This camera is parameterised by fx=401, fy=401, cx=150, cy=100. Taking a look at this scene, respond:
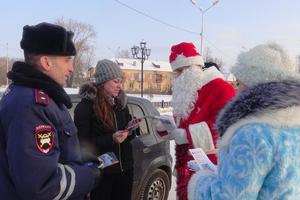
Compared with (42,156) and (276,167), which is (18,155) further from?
(276,167)

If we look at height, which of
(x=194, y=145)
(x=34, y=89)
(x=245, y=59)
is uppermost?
(x=245, y=59)

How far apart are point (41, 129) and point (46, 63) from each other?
1.38 feet

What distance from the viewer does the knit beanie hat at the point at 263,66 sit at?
1973 mm

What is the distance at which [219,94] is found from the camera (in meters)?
3.49

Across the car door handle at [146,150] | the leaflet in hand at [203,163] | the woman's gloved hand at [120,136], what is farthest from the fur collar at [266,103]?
the car door handle at [146,150]

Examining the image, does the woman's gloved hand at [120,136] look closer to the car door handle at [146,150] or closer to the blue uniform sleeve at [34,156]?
the car door handle at [146,150]

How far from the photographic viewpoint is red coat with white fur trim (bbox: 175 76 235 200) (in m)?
3.40

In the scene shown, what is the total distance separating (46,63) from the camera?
88.0 inches

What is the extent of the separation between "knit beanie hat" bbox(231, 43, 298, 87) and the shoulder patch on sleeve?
1008 mm

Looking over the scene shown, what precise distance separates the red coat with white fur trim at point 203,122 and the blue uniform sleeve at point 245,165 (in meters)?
1.53

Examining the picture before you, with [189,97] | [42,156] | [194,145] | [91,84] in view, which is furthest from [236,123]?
[91,84]

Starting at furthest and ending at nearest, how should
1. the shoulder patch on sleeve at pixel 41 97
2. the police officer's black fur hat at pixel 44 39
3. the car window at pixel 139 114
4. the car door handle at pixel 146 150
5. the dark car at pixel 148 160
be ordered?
the car window at pixel 139 114 → the car door handle at pixel 146 150 → the dark car at pixel 148 160 → the police officer's black fur hat at pixel 44 39 → the shoulder patch on sleeve at pixel 41 97

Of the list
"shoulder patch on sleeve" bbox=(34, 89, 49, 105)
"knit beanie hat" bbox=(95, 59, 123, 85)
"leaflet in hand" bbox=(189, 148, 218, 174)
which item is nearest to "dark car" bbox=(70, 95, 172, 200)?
"knit beanie hat" bbox=(95, 59, 123, 85)

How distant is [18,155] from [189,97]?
202 centimetres
